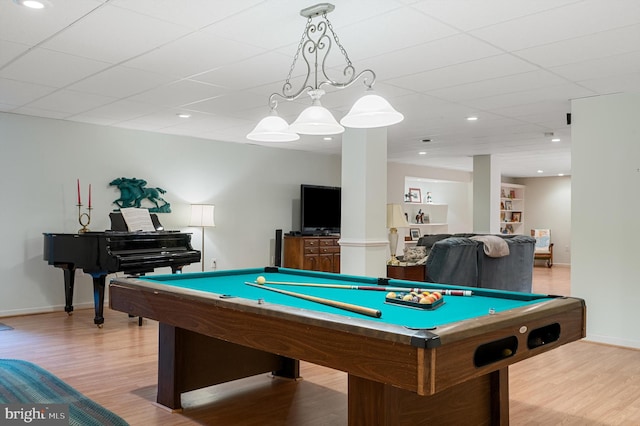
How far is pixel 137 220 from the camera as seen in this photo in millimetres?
5844

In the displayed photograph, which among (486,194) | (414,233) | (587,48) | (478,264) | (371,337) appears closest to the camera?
(371,337)

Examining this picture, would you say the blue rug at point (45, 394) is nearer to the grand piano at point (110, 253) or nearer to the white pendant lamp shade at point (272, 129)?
the grand piano at point (110, 253)

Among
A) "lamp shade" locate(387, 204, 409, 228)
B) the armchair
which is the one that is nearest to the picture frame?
the armchair

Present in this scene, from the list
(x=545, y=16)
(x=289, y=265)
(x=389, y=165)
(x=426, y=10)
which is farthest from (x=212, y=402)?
(x=389, y=165)

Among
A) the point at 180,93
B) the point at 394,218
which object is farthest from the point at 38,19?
the point at 394,218

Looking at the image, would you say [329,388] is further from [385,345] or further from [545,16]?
[545,16]

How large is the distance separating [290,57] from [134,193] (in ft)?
12.3

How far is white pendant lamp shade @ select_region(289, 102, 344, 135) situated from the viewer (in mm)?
3027

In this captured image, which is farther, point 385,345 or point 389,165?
point 389,165

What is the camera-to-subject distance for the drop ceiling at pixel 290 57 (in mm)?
2857

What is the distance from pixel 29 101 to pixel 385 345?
4.78 meters

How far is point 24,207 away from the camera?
5.91 meters

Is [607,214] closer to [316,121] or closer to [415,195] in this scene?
[316,121]

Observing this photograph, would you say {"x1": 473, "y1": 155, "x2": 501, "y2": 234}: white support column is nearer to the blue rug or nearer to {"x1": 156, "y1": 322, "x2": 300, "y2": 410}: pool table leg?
{"x1": 156, "y1": 322, "x2": 300, "y2": 410}: pool table leg
